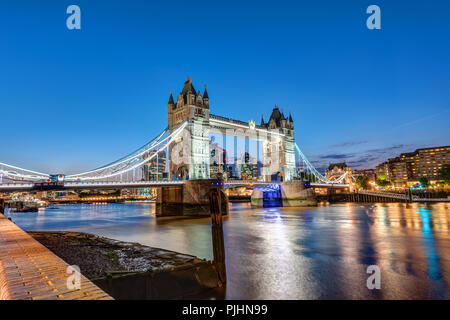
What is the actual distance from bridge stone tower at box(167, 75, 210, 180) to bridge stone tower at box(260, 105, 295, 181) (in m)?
21.0

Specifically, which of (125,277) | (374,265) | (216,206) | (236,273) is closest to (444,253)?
(374,265)

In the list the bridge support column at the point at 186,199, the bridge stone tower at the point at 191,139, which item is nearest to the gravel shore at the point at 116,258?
the bridge support column at the point at 186,199

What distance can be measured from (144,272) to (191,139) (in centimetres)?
2820

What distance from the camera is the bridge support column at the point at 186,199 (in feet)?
96.2

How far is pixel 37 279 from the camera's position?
391 centimetres

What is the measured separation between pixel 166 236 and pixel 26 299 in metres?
14.8

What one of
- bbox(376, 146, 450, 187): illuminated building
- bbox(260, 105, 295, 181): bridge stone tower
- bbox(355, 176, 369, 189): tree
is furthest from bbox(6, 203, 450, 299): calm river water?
bbox(376, 146, 450, 187): illuminated building

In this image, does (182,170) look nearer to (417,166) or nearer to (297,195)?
(297,195)

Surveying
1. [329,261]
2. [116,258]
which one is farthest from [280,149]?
[116,258]

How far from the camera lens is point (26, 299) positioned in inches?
125

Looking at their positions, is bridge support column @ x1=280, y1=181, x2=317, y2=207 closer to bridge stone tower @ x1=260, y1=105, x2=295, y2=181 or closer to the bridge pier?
the bridge pier

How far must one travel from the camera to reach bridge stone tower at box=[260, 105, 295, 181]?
54.0m

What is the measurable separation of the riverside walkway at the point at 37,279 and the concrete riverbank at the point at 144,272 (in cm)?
102
